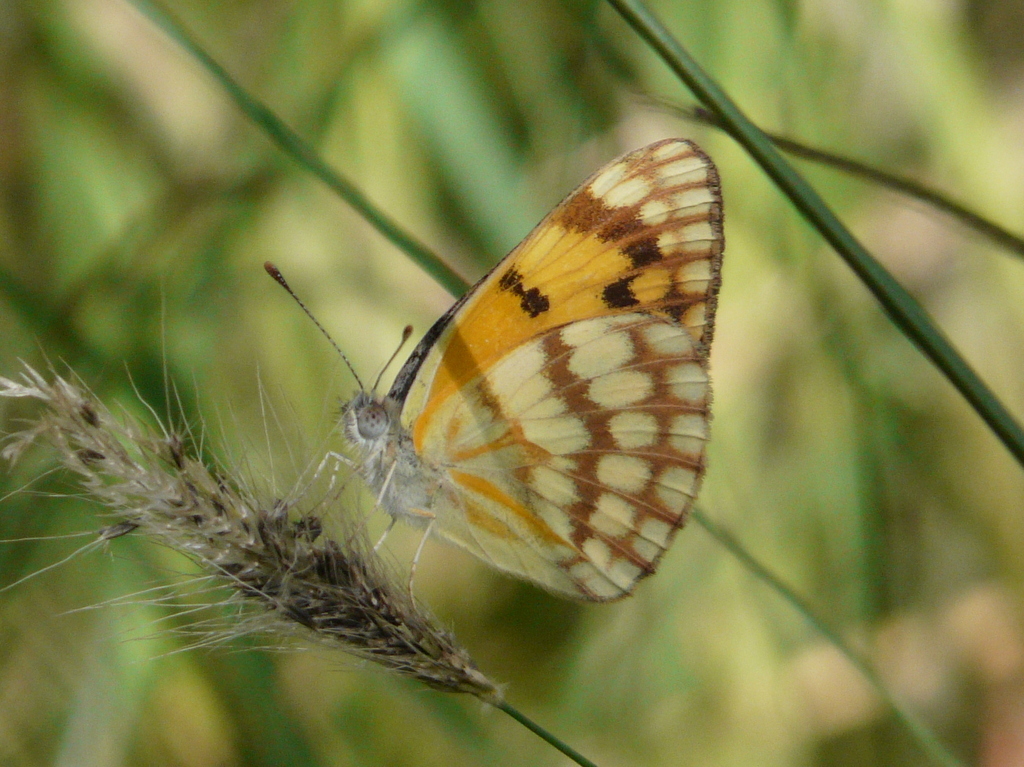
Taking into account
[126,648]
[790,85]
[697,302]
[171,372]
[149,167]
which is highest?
[790,85]

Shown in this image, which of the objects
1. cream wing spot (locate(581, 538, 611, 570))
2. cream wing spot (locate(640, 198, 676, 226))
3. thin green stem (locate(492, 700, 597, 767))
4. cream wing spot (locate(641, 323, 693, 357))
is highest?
cream wing spot (locate(640, 198, 676, 226))

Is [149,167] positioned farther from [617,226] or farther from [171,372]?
[617,226]

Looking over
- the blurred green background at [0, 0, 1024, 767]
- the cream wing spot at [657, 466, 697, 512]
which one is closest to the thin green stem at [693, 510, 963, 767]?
the cream wing spot at [657, 466, 697, 512]

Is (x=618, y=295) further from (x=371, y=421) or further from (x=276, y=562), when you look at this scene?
(x=276, y=562)

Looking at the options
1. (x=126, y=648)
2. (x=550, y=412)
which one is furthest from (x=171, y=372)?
(x=550, y=412)

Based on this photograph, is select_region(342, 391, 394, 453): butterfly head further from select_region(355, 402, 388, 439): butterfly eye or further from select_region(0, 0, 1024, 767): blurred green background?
select_region(0, 0, 1024, 767): blurred green background

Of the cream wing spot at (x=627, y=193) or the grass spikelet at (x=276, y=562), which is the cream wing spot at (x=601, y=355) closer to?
the cream wing spot at (x=627, y=193)

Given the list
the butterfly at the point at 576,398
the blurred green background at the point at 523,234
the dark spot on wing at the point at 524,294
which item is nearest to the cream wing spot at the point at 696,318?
the butterfly at the point at 576,398
